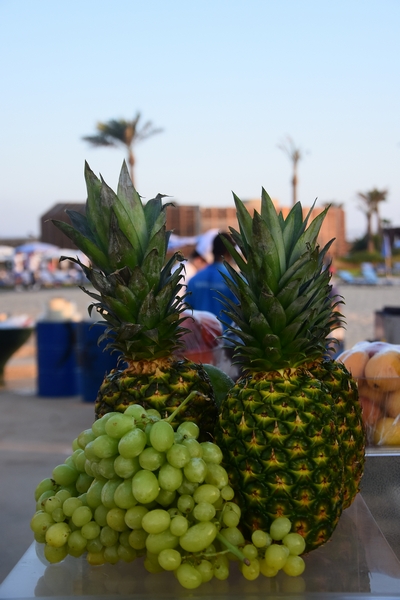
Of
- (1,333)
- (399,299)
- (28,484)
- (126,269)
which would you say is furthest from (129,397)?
(399,299)

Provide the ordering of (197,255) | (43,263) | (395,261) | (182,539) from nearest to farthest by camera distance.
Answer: (182,539), (197,255), (43,263), (395,261)

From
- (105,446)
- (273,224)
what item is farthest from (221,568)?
(273,224)

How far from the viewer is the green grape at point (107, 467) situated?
1282 mm

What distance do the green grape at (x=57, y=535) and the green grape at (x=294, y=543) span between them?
478mm

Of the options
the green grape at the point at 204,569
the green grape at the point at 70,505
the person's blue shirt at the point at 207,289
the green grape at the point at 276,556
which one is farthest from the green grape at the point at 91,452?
the person's blue shirt at the point at 207,289

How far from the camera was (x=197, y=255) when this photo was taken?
8672 millimetres

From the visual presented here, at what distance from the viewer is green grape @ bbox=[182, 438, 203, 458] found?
1.25 metres

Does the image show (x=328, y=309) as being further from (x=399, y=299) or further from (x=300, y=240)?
(x=399, y=299)

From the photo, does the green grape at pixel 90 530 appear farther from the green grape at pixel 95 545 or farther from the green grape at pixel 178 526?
the green grape at pixel 178 526

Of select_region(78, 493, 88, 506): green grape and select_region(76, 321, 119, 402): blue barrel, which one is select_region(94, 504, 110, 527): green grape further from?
select_region(76, 321, 119, 402): blue barrel

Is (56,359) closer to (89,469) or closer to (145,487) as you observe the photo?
(89,469)

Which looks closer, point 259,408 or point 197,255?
point 259,408

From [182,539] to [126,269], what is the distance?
0.61 metres

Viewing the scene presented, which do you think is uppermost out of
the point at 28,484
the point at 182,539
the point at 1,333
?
the point at 182,539
